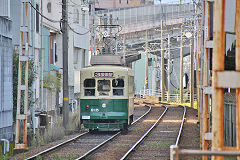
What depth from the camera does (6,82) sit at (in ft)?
58.6

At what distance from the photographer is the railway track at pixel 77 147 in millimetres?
15953

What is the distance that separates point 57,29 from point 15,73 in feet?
43.7

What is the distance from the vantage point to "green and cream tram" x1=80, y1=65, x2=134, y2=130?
22094 mm

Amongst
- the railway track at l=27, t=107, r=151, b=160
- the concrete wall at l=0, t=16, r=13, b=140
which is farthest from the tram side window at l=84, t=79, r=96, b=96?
the concrete wall at l=0, t=16, r=13, b=140

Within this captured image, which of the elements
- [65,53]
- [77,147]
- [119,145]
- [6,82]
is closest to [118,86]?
[65,53]

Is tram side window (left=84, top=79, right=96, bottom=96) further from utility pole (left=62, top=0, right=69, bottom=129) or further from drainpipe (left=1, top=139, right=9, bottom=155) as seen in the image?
drainpipe (left=1, top=139, right=9, bottom=155)

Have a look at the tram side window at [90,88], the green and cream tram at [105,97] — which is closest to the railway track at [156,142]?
the green and cream tram at [105,97]

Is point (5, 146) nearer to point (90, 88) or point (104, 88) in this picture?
point (90, 88)

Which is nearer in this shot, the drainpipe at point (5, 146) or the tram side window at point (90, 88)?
the drainpipe at point (5, 146)

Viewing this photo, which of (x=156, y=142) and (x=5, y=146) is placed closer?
(x=5, y=146)

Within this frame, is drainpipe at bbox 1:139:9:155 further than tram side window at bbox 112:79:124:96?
No

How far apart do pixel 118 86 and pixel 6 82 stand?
5818mm

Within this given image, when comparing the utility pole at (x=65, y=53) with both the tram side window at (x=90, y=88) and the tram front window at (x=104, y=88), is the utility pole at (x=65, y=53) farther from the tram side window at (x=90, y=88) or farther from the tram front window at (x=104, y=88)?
the tram front window at (x=104, y=88)

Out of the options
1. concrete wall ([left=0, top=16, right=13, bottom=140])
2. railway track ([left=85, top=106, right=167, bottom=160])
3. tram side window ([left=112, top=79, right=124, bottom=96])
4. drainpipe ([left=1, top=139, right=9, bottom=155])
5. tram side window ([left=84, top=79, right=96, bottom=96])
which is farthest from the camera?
tram side window ([left=84, top=79, right=96, bottom=96])
